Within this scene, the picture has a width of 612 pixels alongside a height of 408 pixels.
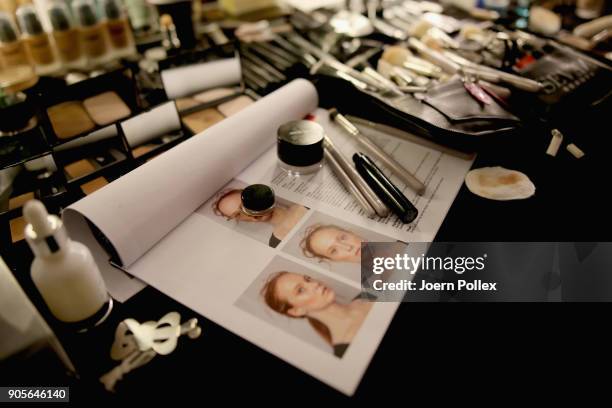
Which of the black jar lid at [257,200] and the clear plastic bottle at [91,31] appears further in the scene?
the clear plastic bottle at [91,31]

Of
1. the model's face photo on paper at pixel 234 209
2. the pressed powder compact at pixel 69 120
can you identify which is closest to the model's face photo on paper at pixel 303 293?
the model's face photo on paper at pixel 234 209

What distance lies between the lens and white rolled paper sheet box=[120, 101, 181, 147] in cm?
65

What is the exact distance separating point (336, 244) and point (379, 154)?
0.19 meters

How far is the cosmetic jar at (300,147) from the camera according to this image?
611 millimetres

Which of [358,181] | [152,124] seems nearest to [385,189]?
[358,181]

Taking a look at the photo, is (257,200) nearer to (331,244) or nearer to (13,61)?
(331,244)

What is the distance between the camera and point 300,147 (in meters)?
0.61

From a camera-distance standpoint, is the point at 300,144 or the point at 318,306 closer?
the point at 318,306

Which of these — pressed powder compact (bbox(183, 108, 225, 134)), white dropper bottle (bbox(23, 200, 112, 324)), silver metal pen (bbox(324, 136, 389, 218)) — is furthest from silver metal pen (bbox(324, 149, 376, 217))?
white dropper bottle (bbox(23, 200, 112, 324))

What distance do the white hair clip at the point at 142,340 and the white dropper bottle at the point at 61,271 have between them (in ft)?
0.13

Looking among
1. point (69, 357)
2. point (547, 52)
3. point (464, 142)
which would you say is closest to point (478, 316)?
point (464, 142)

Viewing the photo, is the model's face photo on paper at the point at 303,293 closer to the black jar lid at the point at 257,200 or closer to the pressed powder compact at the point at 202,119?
the black jar lid at the point at 257,200

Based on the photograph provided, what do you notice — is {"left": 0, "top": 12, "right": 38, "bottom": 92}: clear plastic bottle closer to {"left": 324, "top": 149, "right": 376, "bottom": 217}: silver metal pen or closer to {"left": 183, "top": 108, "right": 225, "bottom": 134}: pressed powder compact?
{"left": 183, "top": 108, "right": 225, "bottom": 134}: pressed powder compact

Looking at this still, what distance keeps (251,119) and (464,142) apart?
1.05ft
